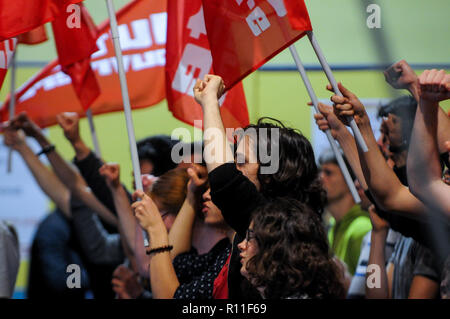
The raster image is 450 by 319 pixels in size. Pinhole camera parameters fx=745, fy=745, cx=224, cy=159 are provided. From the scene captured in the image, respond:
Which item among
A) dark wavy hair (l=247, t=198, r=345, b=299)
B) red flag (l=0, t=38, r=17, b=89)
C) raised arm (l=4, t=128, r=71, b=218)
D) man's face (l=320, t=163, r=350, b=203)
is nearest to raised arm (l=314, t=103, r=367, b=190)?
dark wavy hair (l=247, t=198, r=345, b=299)

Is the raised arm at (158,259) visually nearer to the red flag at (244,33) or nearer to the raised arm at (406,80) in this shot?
the red flag at (244,33)

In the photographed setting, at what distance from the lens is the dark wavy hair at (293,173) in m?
2.64

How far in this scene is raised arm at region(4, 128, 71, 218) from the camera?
181 inches

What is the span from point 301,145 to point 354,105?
265 mm

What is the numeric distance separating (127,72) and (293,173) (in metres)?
2.40

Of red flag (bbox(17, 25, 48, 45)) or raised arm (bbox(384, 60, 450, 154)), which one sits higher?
red flag (bbox(17, 25, 48, 45))

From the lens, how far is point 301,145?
271 centimetres

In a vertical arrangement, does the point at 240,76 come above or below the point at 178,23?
below

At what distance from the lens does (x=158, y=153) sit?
4.29 meters

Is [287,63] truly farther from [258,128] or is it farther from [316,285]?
[316,285]

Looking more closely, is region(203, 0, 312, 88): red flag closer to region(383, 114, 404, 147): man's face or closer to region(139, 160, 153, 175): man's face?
region(383, 114, 404, 147): man's face

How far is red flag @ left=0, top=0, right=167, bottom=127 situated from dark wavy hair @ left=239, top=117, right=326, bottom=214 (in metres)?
2.09

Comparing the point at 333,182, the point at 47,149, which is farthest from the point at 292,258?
the point at 47,149
